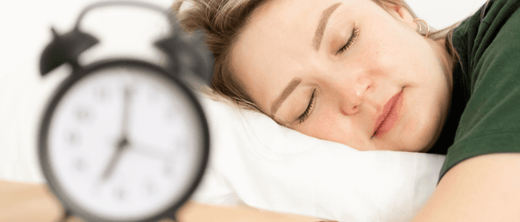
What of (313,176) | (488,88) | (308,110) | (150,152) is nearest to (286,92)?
(308,110)

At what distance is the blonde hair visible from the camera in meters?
0.77

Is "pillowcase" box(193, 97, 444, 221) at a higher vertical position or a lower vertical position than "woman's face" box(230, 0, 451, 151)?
lower

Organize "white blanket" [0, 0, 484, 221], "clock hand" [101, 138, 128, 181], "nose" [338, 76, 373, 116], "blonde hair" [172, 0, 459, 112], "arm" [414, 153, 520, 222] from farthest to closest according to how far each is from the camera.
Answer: "blonde hair" [172, 0, 459, 112] → "nose" [338, 76, 373, 116] → "white blanket" [0, 0, 484, 221] → "arm" [414, 153, 520, 222] → "clock hand" [101, 138, 128, 181]

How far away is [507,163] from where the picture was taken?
1.34 feet

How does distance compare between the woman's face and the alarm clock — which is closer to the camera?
the alarm clock

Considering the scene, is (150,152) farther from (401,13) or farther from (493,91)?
(401,13)

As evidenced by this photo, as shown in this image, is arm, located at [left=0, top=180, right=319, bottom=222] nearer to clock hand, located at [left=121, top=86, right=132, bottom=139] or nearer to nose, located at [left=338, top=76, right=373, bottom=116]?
clock hand, located at [left=121, top=86, right=132, bottom=139]

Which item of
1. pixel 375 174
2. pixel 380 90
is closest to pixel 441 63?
pixel 380 90

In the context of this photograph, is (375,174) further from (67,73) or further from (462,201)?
(67,73)

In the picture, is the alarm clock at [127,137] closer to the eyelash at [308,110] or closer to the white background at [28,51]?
the white background at [28,51]

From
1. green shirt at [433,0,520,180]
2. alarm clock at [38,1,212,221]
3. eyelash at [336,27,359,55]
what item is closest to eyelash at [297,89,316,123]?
eyelash at [336,27,359,55]

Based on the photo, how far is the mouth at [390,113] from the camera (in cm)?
64

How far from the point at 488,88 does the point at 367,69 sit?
0.66 feet

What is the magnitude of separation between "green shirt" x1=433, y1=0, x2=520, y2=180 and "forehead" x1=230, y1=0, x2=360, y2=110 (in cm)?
27
